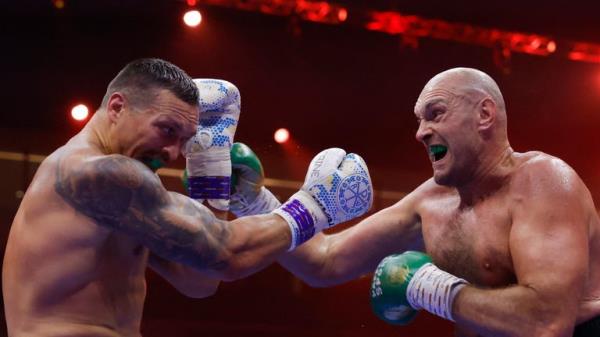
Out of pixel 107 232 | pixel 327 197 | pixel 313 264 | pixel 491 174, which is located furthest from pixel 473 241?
pixel 107 232

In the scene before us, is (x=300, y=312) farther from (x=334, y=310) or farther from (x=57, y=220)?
(x=57, y=220)

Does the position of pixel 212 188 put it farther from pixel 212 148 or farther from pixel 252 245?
pixel 252 245

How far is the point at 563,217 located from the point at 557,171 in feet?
0.57

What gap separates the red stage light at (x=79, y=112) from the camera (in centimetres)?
653

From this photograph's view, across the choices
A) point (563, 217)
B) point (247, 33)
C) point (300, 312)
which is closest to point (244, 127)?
point (247, 33)

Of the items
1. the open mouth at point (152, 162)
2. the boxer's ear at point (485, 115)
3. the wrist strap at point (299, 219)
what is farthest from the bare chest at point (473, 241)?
the open mouth at point (152, 162)

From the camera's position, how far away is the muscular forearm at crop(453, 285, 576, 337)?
241cm

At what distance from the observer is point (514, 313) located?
2.44 metres

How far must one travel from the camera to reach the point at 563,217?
8.23ft

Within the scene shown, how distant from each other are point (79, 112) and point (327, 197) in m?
4.33

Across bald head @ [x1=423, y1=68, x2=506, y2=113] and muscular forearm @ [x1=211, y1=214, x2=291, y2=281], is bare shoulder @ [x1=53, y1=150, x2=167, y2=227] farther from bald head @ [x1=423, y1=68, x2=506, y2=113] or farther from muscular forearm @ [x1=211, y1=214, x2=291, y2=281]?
bald head @ [x1=423, y1=68, x2=506, y2=113]

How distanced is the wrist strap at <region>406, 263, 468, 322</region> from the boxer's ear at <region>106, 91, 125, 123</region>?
1.00 meters

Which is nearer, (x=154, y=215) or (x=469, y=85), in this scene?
(x=154, y=215)

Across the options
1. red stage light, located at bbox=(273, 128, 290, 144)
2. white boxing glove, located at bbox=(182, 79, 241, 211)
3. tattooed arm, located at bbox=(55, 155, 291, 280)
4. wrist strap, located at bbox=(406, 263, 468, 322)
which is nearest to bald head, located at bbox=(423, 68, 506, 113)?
wrist strap, located at bbox=(406, 263, 468, 322)
